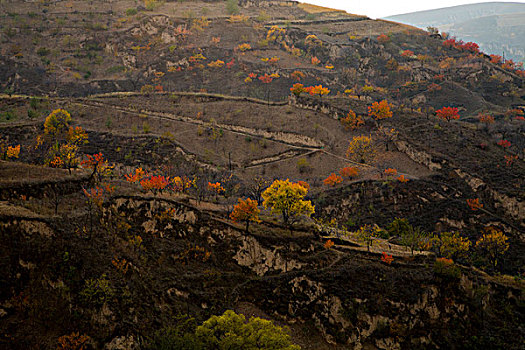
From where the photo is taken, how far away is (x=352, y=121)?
297 feet

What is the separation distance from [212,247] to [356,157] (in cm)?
4538

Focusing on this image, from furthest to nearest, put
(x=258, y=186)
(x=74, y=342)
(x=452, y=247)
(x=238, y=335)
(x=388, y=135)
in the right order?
(x=388, y=135) → (x=258, y=186) → (x=452, y=247) → (x=238, y=335) → (x=74, y=342)

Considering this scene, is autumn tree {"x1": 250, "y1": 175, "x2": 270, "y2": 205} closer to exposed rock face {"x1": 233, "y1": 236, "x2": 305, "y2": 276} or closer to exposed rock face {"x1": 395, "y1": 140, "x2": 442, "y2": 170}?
exposed rock face {"x1": 233, "y1": 236, "x2": 305, "y2": 276}

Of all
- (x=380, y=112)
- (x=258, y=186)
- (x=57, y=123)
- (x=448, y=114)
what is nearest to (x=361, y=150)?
(x=380, y=112)

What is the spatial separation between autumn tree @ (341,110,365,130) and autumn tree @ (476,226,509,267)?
41.4 metres

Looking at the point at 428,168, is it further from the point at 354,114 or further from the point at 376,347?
the point at 376,347

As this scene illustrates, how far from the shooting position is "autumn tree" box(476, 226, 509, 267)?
172 ft

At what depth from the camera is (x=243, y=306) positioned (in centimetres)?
4044

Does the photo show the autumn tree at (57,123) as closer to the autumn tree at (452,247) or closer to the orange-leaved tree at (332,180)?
the orange-leaved tree at (332,180)

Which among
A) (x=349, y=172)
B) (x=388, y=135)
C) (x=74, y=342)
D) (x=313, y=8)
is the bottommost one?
(x=74, y=342)

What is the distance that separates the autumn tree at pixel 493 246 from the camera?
5236cm

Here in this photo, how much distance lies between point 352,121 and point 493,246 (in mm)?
44618

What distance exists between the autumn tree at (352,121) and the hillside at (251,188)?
64 centimetres

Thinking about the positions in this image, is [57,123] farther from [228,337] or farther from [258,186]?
[228,337]
